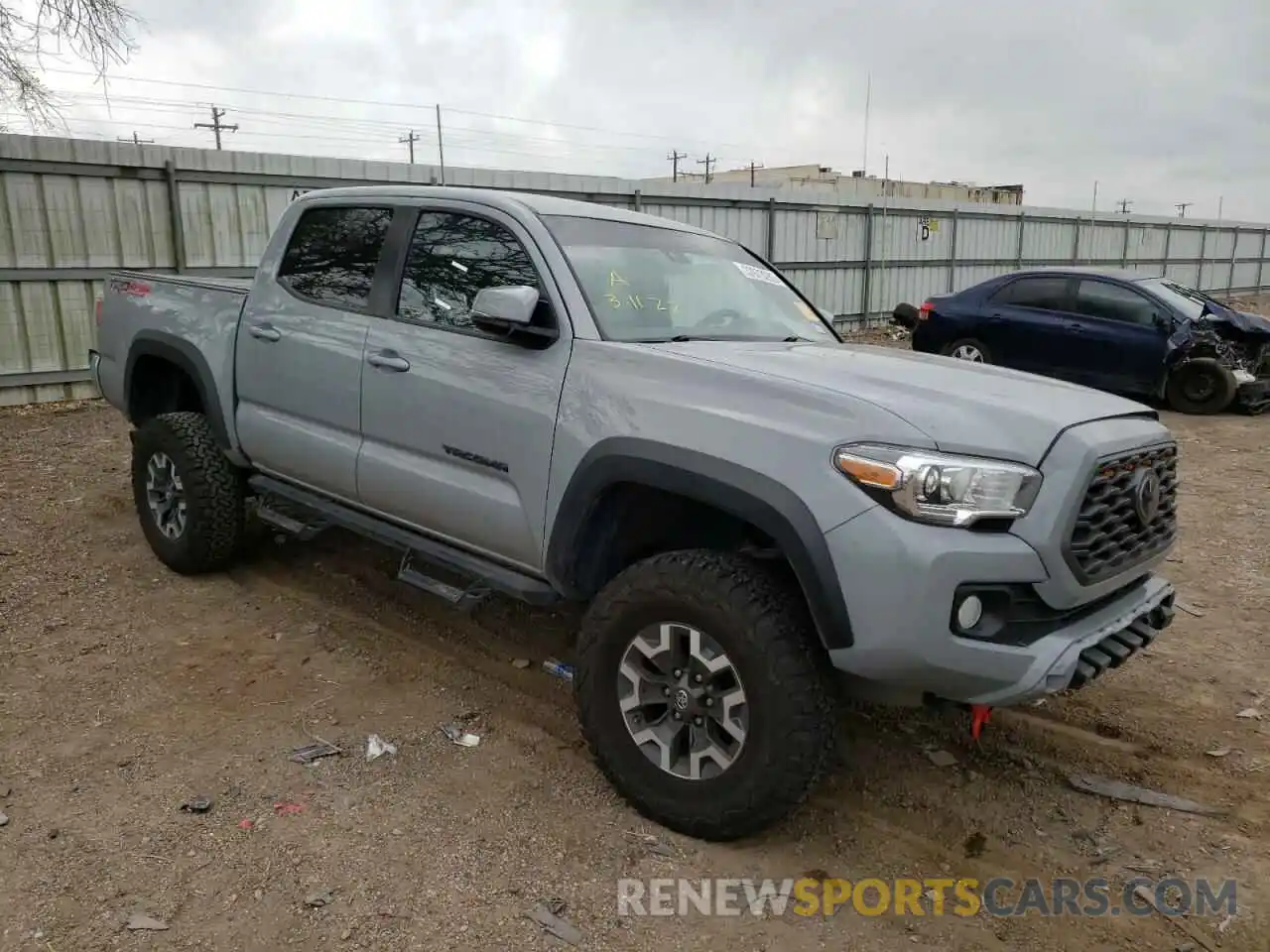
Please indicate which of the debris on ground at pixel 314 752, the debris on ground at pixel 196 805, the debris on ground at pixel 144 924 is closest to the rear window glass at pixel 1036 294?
the debris on ground at pixel 314 752

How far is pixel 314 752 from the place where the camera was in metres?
3.40

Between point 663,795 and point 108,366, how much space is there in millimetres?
4371

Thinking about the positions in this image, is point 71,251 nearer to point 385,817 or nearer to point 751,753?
point 385,817

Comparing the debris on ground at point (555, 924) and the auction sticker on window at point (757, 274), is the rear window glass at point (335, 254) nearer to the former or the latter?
the auction sticker on window at point (757, 274)

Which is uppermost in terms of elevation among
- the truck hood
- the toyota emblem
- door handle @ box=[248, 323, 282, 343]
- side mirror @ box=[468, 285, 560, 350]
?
side mirror @ box=[468, 285, 560, 350]

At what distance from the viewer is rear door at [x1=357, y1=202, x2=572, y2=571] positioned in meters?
3.28

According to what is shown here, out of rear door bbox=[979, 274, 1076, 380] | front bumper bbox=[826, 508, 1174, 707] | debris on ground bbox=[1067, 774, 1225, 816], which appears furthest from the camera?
rear door bbox=[979, 274, 1076, 380]

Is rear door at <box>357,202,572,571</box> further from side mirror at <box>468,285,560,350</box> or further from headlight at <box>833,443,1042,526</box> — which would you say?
headlight at <box>833,443,1042,526</box>

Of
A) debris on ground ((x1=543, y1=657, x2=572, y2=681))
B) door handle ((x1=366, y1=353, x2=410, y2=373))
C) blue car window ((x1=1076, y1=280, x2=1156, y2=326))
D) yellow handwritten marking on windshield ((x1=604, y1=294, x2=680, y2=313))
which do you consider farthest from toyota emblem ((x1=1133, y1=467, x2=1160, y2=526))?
blue car window ((x1=1076, y1=280, x2=1156, y2=326))

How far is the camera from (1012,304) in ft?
36.2

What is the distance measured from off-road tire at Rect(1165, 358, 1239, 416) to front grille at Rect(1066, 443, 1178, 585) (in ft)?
27.4

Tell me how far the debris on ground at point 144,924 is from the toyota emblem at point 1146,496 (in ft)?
9.82

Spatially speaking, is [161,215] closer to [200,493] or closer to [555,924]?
[200,493]

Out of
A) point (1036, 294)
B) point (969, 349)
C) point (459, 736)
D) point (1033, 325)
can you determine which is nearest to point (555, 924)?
point (459, 736)
